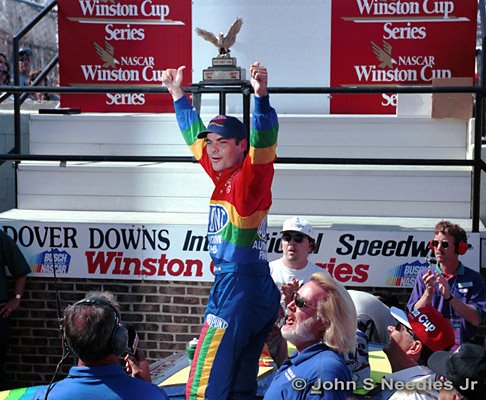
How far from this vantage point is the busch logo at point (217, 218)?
17.0 ft

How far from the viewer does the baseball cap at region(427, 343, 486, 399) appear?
11.2 ft

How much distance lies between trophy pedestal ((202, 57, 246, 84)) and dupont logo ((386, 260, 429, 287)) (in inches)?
91.9

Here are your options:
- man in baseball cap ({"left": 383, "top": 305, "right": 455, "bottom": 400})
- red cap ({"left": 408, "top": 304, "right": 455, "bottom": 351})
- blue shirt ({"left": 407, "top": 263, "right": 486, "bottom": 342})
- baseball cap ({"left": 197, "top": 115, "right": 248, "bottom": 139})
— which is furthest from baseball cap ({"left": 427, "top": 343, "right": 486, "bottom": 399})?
blue shirt ({"left": 407, "top": 263, "right": 486, "bottom": 342})

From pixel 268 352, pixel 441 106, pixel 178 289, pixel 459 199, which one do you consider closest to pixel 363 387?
pixel 268 352

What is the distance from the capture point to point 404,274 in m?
7.26

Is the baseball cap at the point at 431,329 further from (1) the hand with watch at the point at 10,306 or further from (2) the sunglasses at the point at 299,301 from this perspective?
(1) the hand with watch at the point at 10,306

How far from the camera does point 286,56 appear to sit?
985cm

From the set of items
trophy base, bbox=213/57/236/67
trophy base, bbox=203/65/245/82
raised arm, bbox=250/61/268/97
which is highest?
trophy base, bbox=213/57/236/67

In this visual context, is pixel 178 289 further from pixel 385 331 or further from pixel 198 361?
pixel 198 361

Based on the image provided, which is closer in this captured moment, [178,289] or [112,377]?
[112,377]

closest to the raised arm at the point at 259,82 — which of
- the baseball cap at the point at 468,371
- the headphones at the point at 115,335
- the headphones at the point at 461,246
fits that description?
the headphones at the point at 115,335

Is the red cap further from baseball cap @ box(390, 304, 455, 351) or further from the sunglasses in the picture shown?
the sunglasses

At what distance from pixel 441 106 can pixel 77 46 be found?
13.0ft

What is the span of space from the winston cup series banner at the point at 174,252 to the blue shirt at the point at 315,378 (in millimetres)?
3175
